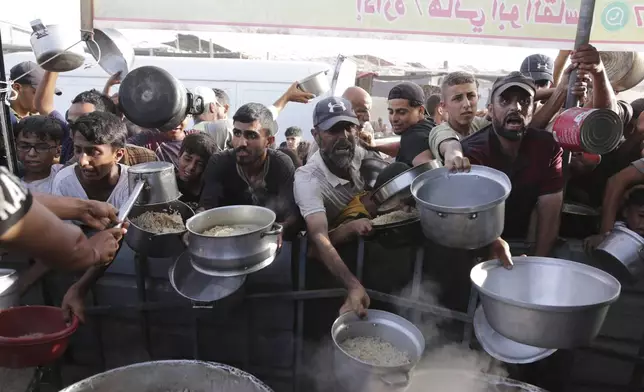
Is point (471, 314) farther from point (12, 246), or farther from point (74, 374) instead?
point (74, 374)

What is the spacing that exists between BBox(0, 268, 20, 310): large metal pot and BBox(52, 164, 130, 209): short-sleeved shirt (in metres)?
0.58

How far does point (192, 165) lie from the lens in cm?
353

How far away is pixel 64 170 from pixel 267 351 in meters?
1.83

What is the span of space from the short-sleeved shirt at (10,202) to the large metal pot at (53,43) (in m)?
1.88

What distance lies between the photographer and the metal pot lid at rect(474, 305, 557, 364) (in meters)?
2.30

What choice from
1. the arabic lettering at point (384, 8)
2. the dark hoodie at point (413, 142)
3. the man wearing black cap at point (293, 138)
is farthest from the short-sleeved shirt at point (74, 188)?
the man wearing black cap at point (293, 138)

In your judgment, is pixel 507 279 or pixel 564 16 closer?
pixel 507 279

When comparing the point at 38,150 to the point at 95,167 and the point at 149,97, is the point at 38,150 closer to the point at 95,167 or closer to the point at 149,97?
the point at 95,167

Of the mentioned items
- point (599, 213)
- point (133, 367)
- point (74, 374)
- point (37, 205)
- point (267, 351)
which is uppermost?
point (37, 205)

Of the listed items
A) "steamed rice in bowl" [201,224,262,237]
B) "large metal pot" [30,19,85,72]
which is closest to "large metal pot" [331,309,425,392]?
"steamed rice in bowl" [201,224,262,237]

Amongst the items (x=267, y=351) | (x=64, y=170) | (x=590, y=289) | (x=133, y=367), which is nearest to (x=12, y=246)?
(x=133, y=367)

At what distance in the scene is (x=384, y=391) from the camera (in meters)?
2.03

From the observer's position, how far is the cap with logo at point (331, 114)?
305 cm

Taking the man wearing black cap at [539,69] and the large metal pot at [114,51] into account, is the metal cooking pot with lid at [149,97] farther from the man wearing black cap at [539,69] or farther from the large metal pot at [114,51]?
the man wearing black cap at [539,69]
